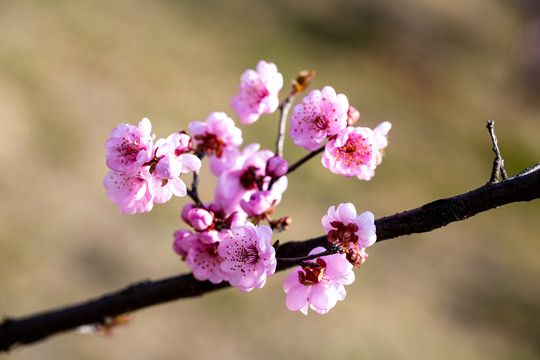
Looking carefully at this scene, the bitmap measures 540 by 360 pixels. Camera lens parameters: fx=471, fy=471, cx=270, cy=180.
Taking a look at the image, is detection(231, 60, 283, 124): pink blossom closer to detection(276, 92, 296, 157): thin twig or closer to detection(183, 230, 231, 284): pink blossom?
detection(276, 92, 296, 157): thin twig

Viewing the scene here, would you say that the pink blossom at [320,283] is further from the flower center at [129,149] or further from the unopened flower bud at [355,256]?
the flower center at [129,149]

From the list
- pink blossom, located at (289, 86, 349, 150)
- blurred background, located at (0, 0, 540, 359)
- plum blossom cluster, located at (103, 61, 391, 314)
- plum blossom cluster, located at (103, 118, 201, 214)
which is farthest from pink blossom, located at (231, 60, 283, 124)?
blurred background, located at (0, 0, 540, 359)

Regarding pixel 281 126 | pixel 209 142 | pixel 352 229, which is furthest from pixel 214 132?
pixel 352 229

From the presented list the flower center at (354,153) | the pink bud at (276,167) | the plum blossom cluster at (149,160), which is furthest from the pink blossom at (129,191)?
the flower center at (354,153)

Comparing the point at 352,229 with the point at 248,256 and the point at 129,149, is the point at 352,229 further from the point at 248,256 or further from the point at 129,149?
the point at 129,149

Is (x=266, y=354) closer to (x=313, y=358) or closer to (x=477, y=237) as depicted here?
(x=313, y=358)

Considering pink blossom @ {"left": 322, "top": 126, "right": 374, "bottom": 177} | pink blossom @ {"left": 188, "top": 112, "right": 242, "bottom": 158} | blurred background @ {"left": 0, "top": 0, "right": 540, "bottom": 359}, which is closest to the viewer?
pink blossom @ {"left": 322, "top": 126, "right": 374, "bottom": 177}
